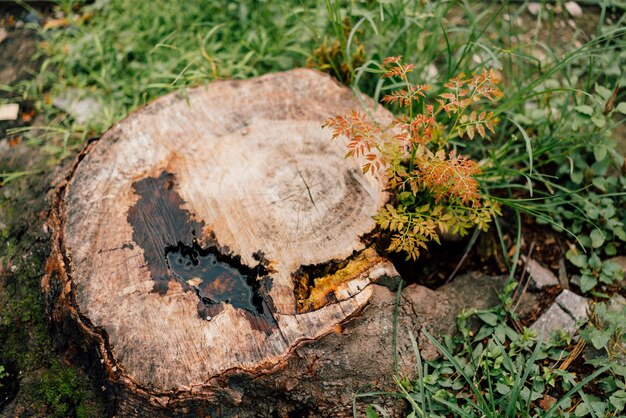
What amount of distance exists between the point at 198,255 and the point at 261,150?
1.69ft

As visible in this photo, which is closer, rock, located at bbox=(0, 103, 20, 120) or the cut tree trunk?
the cut tree trunk

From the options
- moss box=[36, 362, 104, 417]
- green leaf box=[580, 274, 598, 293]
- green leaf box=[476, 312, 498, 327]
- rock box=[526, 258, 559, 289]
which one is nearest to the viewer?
moss box=[36, 362, 104, 417]

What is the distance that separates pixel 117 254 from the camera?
1807 mm

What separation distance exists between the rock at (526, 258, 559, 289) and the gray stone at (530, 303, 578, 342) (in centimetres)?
12

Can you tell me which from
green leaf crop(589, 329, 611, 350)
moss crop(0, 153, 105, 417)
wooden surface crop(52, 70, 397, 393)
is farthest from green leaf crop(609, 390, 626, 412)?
moss crop(0, 153, 105, 417)

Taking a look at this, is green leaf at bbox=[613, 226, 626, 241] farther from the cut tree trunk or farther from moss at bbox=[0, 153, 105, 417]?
moss at bbox=[0, 153, 105, 417]

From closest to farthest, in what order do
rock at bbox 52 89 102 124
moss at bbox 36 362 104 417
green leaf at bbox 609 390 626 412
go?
green leaf at bbox 609 390 626 412 → moss at bbox 36 362 104 417 → rock at bbox 52 89 102 124

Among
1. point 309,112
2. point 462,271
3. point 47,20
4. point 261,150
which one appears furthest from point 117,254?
point 47,20

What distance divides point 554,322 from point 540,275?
0.83 feet

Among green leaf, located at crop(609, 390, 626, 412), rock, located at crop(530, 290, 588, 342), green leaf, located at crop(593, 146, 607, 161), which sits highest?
green leaf, located at crop(593, 146, 607, 161)

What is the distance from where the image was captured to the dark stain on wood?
5.68 ft

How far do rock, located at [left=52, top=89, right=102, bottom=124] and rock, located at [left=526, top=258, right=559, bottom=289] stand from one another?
248 centimetres

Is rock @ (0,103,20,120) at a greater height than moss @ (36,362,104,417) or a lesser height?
greater

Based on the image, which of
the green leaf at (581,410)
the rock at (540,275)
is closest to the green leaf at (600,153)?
the rock at (540,275)
